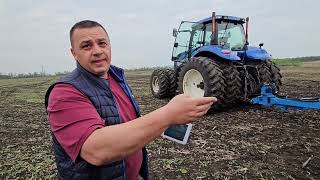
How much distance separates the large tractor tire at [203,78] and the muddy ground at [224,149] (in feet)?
1.99

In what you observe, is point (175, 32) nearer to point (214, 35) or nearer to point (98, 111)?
point (214, 35)

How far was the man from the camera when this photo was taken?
1.55m

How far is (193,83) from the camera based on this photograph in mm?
8875

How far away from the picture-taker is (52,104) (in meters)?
1.78

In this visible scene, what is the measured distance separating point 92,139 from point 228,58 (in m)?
6.72

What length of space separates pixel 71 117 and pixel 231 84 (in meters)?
6.47

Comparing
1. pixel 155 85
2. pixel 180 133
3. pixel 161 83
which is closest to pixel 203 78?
pixel 161 83

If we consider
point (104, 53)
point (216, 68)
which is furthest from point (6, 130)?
point (104, 53)

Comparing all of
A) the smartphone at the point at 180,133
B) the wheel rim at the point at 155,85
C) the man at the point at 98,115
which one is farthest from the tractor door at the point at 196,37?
the smartphone at the point at 180,133

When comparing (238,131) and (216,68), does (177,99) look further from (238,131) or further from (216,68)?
(216,68)

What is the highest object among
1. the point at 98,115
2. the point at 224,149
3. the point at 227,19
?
the point at 227,19

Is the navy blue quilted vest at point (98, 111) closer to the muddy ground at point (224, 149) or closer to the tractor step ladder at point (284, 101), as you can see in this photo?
the muddy ground at point (224, 149)

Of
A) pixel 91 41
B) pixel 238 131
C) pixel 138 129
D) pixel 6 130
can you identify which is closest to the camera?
pixel 138 129

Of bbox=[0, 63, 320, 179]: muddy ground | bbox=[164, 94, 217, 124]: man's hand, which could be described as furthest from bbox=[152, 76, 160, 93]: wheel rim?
bbox=[164, 94, 217, 124]: man's hand
